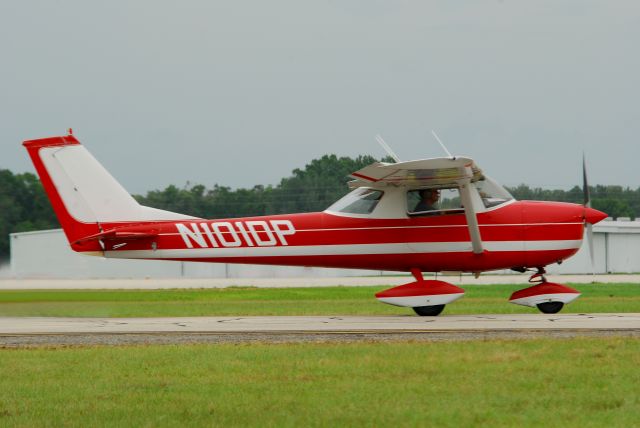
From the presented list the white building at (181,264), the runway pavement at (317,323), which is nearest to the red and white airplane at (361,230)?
the runway pavement at (317,323)

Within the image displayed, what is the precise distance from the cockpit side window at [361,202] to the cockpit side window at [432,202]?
2.08ft

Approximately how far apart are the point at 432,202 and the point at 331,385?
9.31 metres

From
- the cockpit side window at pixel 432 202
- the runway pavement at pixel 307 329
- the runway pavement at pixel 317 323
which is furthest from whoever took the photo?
the cockpit side window at pixel 432 202

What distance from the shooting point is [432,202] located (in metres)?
17.9

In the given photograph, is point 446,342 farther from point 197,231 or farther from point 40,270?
point 40,270

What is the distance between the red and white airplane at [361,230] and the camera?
17.8m

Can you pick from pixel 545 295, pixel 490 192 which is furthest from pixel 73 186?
pixel 545 295

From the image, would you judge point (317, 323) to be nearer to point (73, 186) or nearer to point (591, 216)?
point (73, 186)

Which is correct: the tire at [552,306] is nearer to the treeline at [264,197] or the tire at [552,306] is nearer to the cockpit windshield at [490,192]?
the cockpit windshield at [490,192]

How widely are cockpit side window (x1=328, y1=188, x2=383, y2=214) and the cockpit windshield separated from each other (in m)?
1.91

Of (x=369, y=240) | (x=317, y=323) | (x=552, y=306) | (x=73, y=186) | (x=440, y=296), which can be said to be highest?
(x=73, y=186)

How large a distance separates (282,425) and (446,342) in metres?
5.28

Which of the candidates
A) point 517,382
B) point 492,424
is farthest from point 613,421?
point 517,382

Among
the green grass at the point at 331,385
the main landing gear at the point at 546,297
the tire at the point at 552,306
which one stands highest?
the green grass at the point at 331,385
